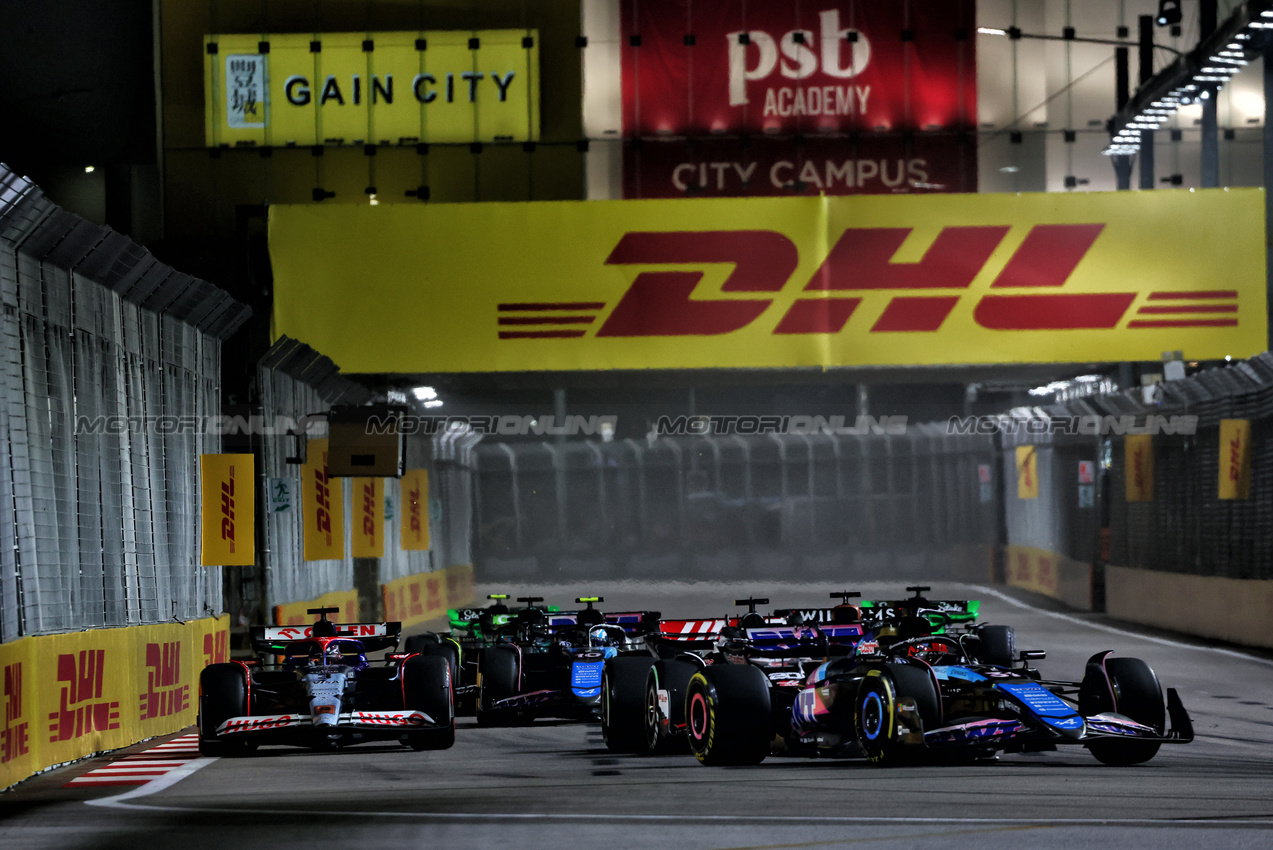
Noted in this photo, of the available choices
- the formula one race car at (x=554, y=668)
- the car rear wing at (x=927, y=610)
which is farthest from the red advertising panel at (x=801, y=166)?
the car rear wing at (x=927, y=610)

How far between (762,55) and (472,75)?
178 inches

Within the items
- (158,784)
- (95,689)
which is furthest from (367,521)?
(158,784)

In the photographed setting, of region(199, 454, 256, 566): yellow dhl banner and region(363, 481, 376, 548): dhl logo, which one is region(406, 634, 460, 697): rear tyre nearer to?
A: region(199, 454, 256, 566): yellow dhl banner

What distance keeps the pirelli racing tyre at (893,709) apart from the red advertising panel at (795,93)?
1742 cm

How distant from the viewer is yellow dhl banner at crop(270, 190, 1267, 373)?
63.6 ft

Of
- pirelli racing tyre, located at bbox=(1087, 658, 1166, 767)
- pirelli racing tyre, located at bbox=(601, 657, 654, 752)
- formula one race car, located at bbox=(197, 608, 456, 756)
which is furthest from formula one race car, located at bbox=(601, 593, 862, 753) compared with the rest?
pirelli racing tyre, located at bbox=(1087, 658, 1166, 767)

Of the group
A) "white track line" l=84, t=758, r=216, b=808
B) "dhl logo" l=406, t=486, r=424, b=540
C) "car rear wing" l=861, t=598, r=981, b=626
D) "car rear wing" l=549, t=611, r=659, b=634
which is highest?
"dhl logo" l=406, t=486, r=424, b=540

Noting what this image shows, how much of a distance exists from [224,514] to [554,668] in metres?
3.38

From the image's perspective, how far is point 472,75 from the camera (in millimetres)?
25984

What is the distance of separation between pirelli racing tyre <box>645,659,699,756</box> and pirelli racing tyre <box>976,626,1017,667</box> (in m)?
3.68

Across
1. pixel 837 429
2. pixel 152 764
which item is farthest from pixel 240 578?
pixel 837 429

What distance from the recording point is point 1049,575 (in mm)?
35094

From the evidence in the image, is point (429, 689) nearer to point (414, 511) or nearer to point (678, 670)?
point (678, 670)

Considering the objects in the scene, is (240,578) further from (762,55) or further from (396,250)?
(762,55)
